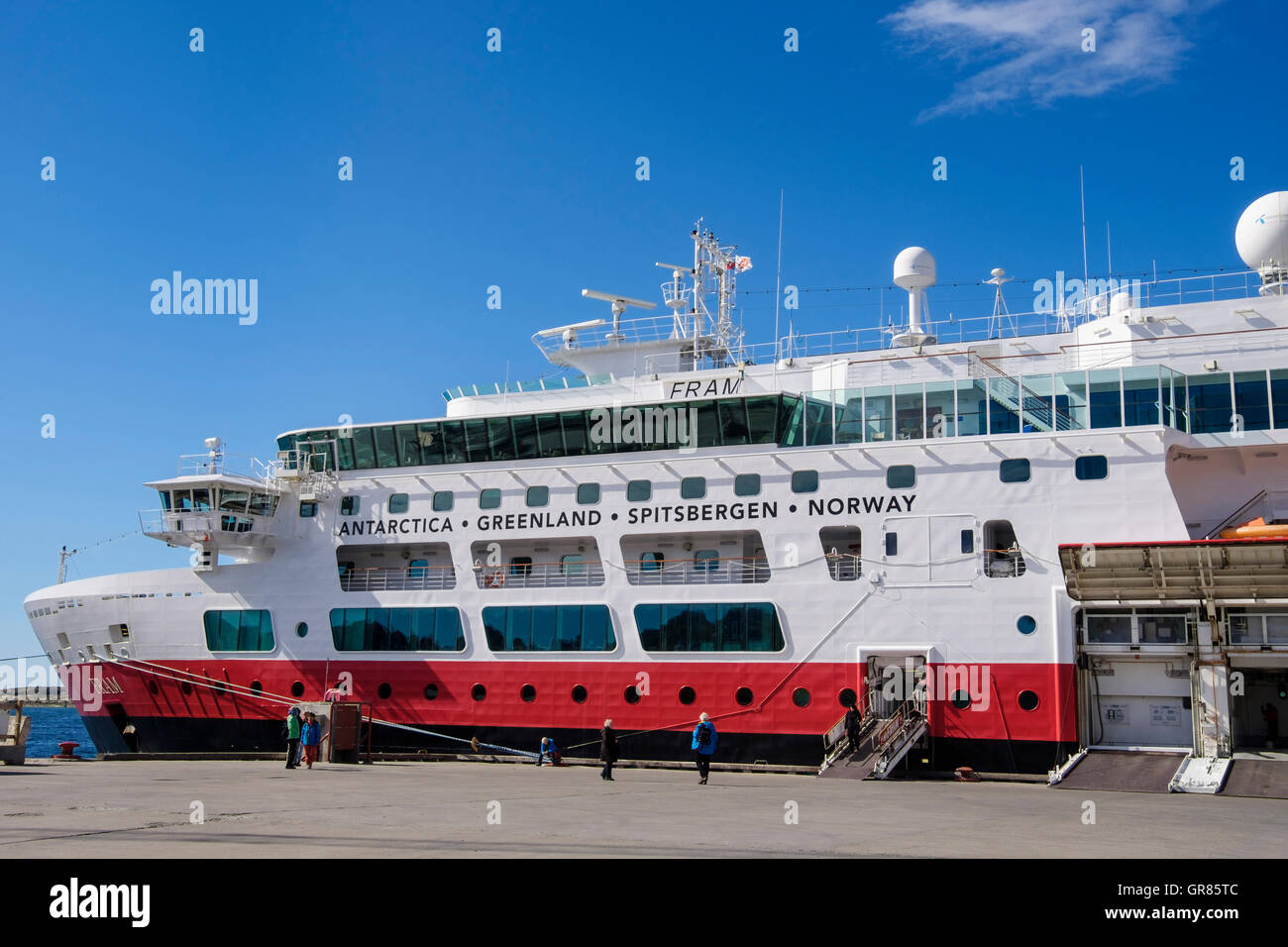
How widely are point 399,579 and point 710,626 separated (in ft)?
34.3

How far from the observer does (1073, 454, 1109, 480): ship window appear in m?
26.9

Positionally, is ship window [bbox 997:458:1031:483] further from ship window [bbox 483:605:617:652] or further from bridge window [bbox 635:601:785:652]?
ship window [bbox 483:605:617:652]

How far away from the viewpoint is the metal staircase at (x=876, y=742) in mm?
25656

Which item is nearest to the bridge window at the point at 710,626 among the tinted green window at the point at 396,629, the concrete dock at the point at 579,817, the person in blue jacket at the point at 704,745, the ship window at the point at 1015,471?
the concrete dock at the point at 579,817

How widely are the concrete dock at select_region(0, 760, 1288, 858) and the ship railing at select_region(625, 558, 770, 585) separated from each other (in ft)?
21.8

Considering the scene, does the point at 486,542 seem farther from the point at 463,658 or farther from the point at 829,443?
the point at 829,443

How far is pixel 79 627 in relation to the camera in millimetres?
37062

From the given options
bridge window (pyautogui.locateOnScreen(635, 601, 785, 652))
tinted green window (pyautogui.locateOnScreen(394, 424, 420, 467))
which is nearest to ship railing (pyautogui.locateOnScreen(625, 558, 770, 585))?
bridge window (pyautogui.locateOnScreen(635, 601, 785, 652))

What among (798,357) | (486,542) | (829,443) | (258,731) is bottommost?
(258,731)

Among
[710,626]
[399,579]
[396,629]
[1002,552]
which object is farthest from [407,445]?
[1002,552]

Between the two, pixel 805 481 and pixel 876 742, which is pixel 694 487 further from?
pixel 876 742

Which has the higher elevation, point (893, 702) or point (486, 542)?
point (486, 542)
